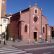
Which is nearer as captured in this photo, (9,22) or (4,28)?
(4,28)

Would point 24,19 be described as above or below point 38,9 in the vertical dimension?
below

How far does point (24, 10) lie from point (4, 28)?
729 centimetres

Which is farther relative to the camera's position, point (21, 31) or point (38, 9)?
point (38, 9)

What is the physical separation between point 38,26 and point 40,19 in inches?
83.4

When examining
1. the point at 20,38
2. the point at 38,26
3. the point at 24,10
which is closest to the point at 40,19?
the point at 38,26

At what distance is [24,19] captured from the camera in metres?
45.4

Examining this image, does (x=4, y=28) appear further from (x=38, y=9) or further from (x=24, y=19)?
(x=38, y=9)

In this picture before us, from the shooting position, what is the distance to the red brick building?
148 feet

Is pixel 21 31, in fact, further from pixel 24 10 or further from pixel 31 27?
pixel 24 10

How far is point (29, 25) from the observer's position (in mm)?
46000

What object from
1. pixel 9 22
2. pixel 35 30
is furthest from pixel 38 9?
pixel 9 22

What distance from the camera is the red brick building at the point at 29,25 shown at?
45.0 m

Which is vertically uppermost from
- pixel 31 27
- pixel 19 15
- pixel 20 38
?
pixel 19 15

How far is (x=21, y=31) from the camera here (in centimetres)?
4431
